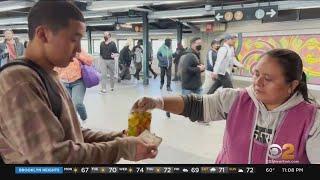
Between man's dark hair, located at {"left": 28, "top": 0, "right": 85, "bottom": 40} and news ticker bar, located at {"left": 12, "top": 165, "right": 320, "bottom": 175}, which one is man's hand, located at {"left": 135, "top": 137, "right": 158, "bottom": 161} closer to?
news ticker bar, located at {"left": 12, "top": 165, "right": 320, "bottom": 175}

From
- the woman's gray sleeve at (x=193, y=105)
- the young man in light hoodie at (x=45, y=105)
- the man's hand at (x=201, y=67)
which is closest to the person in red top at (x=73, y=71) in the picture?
the young man in light hoodie at (x=45, y=105)

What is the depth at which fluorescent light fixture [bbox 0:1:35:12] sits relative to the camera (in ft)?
2.23

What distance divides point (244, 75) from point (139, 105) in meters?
0.39

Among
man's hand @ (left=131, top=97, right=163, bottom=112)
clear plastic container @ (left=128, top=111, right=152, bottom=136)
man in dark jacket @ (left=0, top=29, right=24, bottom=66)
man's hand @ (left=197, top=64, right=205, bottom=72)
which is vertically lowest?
man's hand @ (left=197, top=64, right=205, bottom=72)

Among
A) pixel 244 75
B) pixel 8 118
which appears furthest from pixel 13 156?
pixel 244 75

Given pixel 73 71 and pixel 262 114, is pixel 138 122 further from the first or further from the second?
pixel 262 114

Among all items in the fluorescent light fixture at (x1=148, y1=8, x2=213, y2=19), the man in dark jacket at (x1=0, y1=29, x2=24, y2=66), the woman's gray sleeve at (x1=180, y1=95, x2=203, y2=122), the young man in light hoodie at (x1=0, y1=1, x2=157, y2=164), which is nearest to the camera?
the young man in light hoodie at (x1=0, y1=1, x2=157, y2=164)

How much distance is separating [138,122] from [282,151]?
1.16 ft

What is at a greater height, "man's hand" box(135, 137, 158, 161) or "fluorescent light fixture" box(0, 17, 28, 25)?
"fluorescent light fixture" box(0, 17, 28, 25)

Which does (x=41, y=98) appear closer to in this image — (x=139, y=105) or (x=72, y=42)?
(x=72, y=42)

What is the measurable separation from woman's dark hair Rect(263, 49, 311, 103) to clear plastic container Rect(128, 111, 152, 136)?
342mm

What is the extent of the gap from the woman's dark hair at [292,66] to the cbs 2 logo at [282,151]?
13cm

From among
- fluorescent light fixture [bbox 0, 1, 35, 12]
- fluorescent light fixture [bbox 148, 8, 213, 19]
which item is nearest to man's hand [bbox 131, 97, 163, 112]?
fluorescent light fixture [bbox 0, 1, 35, 12]

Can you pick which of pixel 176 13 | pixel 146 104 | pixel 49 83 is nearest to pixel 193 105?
pixel 146 104
